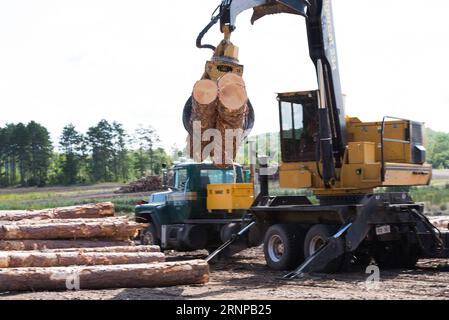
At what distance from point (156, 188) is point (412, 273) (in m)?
32.1

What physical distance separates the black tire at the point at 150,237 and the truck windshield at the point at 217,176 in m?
1.81

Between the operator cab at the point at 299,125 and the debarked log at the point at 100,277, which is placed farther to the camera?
the operator cab at the point at 299,125

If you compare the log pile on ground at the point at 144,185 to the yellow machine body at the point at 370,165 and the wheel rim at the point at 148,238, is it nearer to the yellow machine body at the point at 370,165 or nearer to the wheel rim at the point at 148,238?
the wheel rim at the point at 148,238

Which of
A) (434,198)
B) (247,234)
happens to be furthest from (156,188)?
(247,234)

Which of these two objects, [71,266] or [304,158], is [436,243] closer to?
[304,158]

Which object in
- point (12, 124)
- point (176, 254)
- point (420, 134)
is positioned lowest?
point (176, 254)

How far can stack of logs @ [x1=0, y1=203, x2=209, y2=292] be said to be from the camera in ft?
34.3

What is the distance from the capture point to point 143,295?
33.0ft

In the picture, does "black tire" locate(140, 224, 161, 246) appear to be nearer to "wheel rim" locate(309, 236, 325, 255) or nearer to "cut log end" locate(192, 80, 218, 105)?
"wheel rim" locate(309, 236, 325, 255)

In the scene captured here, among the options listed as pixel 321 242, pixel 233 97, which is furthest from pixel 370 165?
pixel 233 97

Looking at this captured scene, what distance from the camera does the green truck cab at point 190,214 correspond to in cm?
1705

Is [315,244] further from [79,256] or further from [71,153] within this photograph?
[71,153]

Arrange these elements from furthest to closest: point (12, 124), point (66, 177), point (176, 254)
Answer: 1. point (12, 124)
2. point (66, 177)
3. point (176, 254)

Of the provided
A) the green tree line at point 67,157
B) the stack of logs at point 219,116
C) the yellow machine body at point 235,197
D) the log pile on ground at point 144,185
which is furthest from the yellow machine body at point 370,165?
the green tree line at point 67,157
